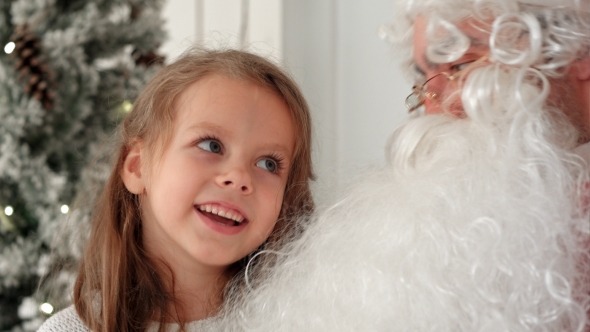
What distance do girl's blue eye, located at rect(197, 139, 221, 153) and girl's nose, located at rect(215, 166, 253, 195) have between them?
→ 6cm

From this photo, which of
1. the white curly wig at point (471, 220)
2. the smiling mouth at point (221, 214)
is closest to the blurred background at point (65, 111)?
the smiling mouth at point (221, 214)

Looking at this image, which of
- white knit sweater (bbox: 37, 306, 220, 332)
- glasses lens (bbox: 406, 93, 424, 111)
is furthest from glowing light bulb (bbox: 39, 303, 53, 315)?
glasses lens (bbox: 406, 93, 424, 111)

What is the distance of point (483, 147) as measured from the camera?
93cm

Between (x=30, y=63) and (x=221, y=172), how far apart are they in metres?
0.89

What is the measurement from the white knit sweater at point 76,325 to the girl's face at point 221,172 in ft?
0.42

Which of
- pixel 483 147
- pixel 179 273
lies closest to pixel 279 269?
pixel 179 273

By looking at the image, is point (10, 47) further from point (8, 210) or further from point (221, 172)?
point (221, 172)

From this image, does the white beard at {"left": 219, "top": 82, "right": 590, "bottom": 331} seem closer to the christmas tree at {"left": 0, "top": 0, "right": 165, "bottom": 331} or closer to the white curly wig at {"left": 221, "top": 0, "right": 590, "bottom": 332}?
the white curly wig at {"left": 221, "top": 0, "right": 590, "bottom": 332}

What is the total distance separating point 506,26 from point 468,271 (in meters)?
0.45

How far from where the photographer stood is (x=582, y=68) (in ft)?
3.40

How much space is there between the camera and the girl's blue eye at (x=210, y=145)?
123cm

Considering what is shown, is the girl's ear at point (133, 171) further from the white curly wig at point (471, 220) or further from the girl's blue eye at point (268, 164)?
the white curly wig at point (471, 220)

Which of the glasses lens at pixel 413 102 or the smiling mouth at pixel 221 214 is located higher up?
the glasses lens at pixel 413 102

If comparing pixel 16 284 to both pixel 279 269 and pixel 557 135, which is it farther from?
pixel 557 135
